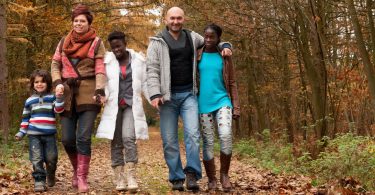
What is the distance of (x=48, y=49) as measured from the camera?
19.1m

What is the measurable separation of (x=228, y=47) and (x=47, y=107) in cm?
265

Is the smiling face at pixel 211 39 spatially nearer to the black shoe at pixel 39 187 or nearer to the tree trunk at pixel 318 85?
the black shoe at pixel 39 187

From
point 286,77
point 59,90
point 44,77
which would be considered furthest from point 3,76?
point 286,77

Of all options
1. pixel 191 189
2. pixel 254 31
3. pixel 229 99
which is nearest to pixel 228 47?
pixel 229 99

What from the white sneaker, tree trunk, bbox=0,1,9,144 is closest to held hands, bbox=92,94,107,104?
the white sneaker

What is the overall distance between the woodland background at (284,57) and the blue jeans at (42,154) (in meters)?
3.97

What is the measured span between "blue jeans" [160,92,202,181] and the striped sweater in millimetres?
1578

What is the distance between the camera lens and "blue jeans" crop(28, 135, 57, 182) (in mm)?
6941

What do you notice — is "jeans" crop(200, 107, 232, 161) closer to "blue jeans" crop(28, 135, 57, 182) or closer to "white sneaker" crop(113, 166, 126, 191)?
"white sneaker" crop(113, 166, 126, 191)

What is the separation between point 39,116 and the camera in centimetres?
711

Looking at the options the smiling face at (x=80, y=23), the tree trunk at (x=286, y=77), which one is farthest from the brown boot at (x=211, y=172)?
the tree trunk at (x=286, y=77)

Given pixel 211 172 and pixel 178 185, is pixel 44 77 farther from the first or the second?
pixel 211 172

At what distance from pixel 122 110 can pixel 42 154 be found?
1373 mm

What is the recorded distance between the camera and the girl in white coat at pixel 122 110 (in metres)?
6.65
